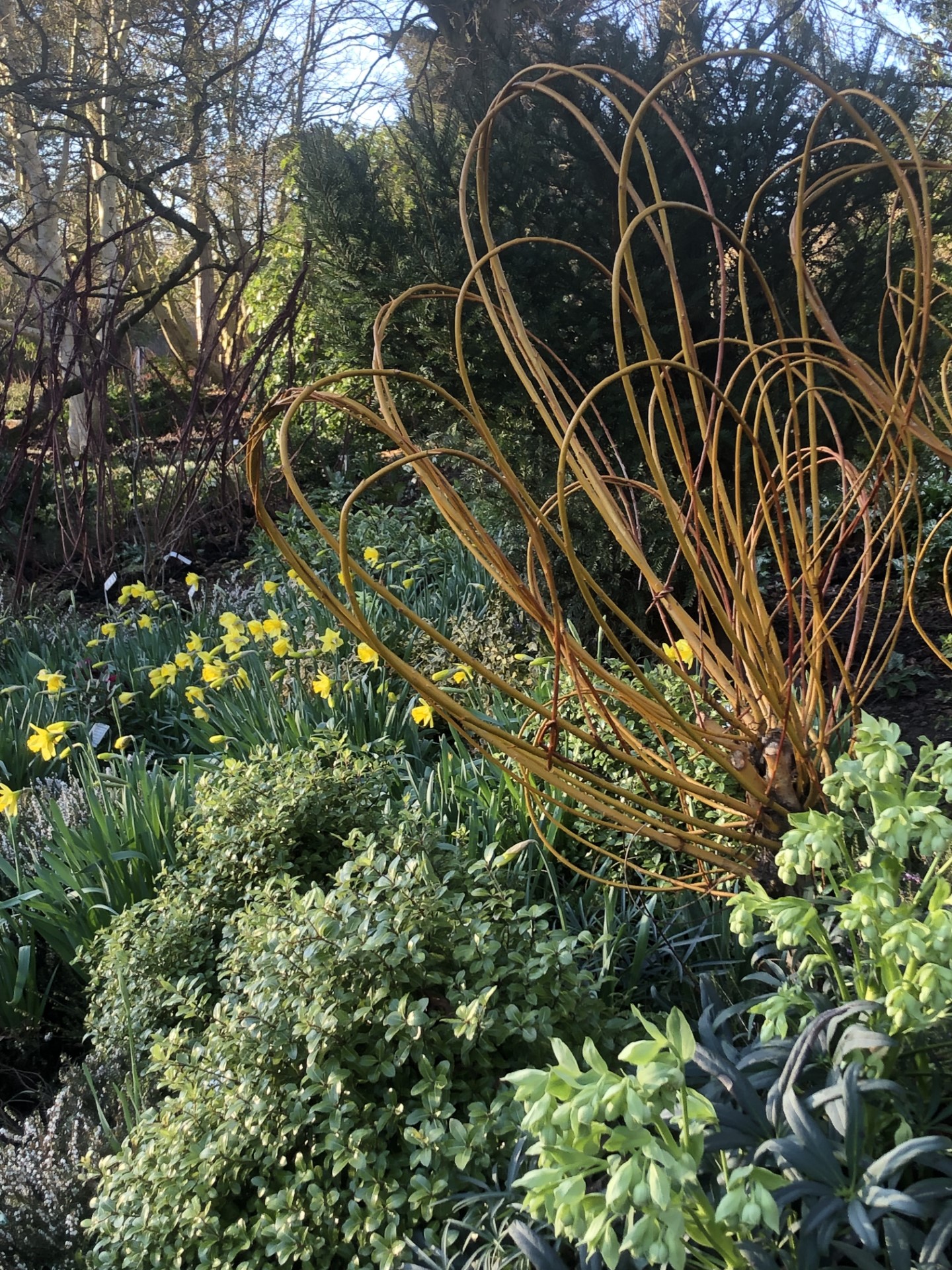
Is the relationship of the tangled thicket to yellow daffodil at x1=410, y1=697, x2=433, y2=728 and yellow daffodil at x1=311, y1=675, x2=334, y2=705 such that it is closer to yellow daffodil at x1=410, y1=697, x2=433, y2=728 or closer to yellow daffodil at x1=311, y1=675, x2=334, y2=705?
yellow daffodil at x1=410, y1=697, x2=433, y2=728

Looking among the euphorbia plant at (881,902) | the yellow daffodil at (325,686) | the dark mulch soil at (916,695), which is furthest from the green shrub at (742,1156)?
the dark mulch soil at (916,695)

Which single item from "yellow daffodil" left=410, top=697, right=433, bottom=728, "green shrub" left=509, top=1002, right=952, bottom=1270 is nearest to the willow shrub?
"green shrub" left=509, top=1002, right=952, bottom=1270

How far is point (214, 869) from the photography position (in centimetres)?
189

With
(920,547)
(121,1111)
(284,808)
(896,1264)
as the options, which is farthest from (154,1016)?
(920,547)

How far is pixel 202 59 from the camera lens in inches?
375

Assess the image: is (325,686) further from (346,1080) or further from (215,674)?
(346,1080)

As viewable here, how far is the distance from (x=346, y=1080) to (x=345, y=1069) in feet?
0.10

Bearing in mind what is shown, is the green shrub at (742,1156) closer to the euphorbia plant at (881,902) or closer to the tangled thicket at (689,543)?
the euphorbia plant at (881,902)

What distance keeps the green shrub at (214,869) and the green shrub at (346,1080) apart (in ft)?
0.81

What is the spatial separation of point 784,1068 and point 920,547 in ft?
3.39

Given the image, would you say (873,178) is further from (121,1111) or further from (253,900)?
(121,1111)

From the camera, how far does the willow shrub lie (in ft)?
3.99

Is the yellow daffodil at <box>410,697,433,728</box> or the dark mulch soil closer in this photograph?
the yellow daffodil at <box>410,697,433,728</box>

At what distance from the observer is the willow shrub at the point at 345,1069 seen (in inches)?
47.8
